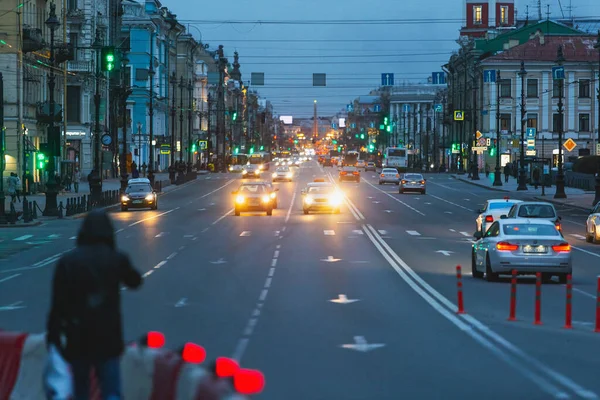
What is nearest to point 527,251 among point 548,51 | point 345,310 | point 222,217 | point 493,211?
point 345,310

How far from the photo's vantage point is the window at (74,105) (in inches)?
3489

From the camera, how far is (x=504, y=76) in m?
119

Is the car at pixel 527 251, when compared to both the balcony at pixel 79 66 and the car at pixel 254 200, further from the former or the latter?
the balcony at pixel 79 66

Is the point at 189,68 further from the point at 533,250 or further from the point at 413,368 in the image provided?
the point at 413,368

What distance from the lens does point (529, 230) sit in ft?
80.4

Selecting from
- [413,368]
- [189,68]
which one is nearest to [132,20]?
[189,68]

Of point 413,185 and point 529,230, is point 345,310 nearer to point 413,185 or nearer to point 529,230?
point 529,230

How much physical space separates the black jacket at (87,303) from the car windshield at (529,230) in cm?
1714

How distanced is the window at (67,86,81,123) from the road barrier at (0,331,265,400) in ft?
263

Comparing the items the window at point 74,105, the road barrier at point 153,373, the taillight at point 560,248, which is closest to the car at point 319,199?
the taillight at point 560,248

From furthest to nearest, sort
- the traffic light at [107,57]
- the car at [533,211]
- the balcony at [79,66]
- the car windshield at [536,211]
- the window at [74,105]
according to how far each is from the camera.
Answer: the window at [74,105] → the balcony at [79,66] → the traffic light at [107,57] → the car windshield at [536,211] → the car at [533,211]

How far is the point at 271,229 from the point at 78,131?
47.0m

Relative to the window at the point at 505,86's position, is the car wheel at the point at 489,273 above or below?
below

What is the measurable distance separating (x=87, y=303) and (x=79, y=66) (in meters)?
81.2
